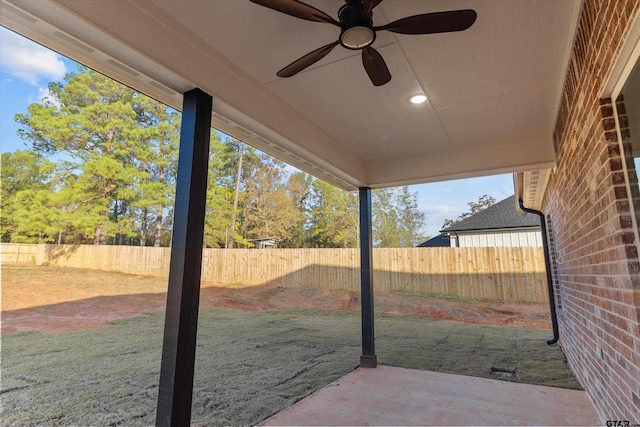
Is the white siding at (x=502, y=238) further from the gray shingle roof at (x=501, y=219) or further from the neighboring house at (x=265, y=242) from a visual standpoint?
the neighboring house at (x=265, y=242)

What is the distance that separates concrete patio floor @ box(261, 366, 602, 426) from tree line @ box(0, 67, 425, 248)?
19.4 ft

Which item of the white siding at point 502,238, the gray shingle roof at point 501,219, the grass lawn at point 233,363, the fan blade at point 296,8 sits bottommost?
the grass lawn at point 233,363

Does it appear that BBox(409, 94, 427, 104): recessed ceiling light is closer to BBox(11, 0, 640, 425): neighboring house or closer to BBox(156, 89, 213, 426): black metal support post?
BBox(11, 0, 640, 425): neighboring house

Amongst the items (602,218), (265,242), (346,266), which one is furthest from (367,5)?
(265,242)

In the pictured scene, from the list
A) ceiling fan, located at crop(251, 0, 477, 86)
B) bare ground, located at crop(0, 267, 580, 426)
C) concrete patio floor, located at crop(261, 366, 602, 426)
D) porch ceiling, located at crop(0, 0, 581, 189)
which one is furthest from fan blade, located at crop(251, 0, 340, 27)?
bare ground, located at crop(0, 267, 580, 426)

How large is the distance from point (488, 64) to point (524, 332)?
624 cm

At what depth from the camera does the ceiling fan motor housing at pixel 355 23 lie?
1.64 metres

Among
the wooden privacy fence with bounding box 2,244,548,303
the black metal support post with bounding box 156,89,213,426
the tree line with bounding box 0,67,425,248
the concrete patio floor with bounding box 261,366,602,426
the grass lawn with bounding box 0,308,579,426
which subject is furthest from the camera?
the tree line with bounding box 0,67,425,248

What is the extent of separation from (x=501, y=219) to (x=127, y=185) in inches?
512

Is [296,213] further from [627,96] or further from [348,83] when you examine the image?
[627,96]

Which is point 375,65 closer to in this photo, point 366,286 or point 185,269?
point 185,269

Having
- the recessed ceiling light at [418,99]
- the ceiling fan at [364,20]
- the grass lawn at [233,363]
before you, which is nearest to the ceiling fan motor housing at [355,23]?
the ceiling fan at [364,20]

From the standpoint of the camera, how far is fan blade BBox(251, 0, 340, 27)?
1.53 m

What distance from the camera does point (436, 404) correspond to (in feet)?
9.96
